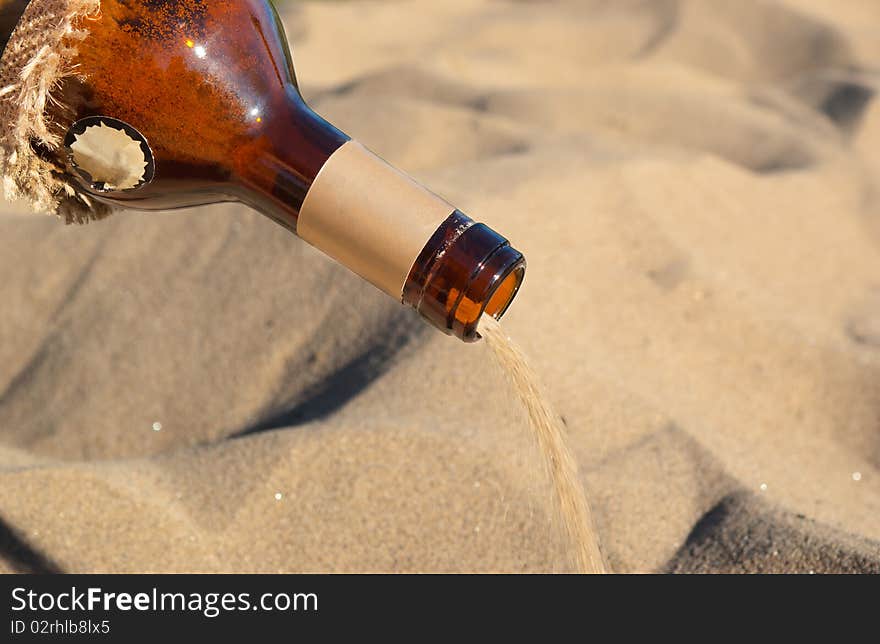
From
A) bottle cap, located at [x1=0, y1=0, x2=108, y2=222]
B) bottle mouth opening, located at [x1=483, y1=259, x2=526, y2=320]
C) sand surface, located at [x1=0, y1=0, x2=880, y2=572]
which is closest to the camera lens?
bottle cap, located at [x1=0, y1=0, x2=108, y2=222]

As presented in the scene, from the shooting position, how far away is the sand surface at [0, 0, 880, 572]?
1.50 m

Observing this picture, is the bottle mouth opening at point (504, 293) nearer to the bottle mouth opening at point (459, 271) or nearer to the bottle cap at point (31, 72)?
the bottle mouth opening at point (459, 271)

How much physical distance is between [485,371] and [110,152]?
2.92ft

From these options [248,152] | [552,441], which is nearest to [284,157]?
[248,152]

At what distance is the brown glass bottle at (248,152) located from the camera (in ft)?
3.18

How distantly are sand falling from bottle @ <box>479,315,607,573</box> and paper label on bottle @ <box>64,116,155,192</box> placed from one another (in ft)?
1.29

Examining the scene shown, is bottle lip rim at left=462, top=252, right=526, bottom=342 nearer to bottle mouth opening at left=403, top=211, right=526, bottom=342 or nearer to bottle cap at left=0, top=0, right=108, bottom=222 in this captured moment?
bottle mouth opening at left=403, top=211, right=526, bottom=342

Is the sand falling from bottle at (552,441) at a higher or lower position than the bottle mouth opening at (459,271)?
lower

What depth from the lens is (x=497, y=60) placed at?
3830 mm

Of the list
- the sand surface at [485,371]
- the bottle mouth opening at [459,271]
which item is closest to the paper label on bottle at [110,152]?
the bottle mouth opening at [459,271]

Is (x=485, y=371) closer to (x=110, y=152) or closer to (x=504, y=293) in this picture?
(x=504, y=293)

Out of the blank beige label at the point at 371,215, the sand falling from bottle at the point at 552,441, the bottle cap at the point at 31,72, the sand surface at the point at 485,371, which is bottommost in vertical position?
the sand surface at the point at 485,371

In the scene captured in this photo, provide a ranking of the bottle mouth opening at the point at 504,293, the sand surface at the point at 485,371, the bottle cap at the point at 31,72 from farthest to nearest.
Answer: the sand surface at the point at 485,371 → the bottle mouth opening at the point at 504,293 → the bottle cap at the point at 31,72

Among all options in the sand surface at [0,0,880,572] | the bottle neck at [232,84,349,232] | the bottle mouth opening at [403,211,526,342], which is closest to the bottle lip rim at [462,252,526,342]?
the bottle mouth opening at [403,211,526,342]
